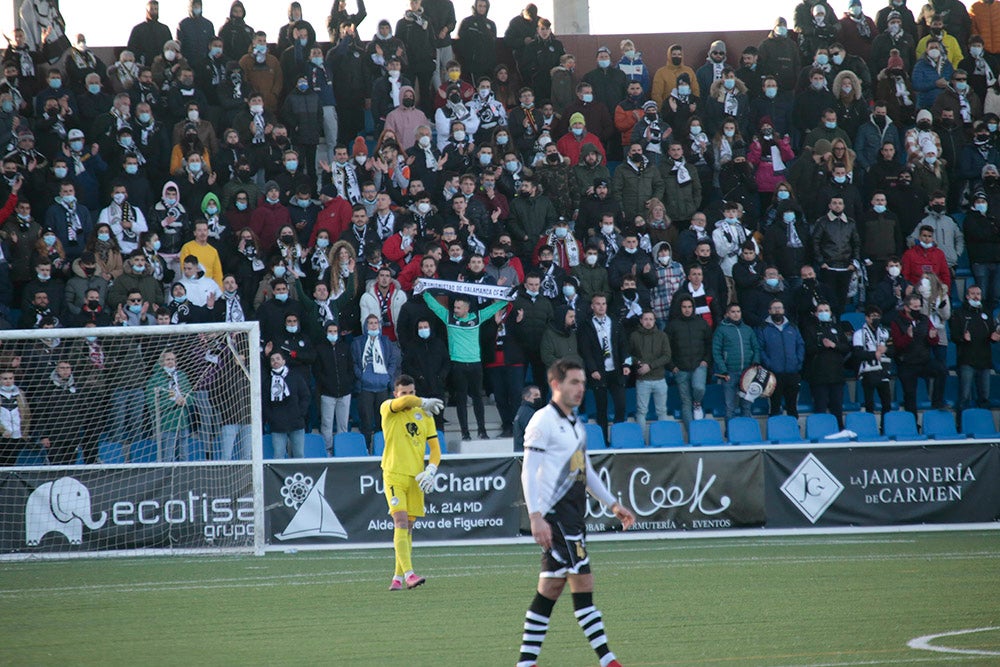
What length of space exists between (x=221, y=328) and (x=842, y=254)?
10395mm

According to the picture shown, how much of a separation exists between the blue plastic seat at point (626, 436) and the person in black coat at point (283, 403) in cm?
453

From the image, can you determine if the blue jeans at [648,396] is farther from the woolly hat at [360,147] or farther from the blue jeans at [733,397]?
the woolly hat at [360,147]

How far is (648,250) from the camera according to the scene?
768 inches

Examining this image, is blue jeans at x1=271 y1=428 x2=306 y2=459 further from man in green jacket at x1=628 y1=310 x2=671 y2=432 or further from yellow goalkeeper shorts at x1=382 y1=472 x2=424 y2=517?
yellow goalkeeper shorts at x1=382 y1=472 x2=424 y2=517

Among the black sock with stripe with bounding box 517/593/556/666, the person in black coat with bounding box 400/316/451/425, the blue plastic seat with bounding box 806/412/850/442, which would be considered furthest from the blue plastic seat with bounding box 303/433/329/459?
the black sock with stripe with bounding box 517/593/556/666

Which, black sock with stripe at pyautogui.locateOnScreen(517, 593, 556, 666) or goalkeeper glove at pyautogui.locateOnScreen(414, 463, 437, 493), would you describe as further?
goalkeeper glove at pyautogui.locateOnScreen(414, 463, 437, 493)

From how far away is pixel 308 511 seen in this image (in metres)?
16.5

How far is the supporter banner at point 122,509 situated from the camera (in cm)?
1589

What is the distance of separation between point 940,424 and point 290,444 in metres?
9.95

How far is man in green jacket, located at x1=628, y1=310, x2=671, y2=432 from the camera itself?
728 inches

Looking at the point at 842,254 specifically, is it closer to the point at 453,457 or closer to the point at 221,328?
the point at 453,457

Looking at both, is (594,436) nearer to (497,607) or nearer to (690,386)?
(690,386)

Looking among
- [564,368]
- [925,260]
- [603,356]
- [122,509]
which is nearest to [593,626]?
[564,368]

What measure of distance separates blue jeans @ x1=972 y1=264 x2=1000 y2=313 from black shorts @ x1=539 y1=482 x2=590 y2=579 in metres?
14.9
